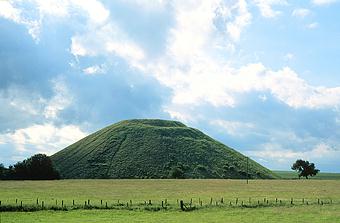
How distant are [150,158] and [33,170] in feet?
143

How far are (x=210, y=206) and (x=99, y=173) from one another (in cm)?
10946

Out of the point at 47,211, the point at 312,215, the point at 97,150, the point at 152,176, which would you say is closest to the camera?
A: the point at 312,215

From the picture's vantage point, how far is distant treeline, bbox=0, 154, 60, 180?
146 metres

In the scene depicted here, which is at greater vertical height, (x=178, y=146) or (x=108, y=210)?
(x=178, y=146)

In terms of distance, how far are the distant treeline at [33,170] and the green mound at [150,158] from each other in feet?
47.6

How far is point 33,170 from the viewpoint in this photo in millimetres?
147375

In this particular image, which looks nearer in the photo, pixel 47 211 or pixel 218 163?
pixel 47 211

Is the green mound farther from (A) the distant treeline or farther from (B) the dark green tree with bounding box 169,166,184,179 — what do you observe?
(A) the distant treeline

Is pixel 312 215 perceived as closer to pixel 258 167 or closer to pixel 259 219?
pixel 259 219

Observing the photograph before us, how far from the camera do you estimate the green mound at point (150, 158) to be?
16288cm

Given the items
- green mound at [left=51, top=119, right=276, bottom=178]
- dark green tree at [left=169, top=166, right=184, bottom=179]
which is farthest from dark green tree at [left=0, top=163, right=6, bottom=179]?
dark green tree at [left=169, top=166, right=184, bottom=179]

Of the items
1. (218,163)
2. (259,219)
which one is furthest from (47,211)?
(218,163)

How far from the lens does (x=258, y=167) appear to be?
7490 inches

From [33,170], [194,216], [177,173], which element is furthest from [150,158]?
[194,216]
